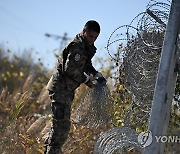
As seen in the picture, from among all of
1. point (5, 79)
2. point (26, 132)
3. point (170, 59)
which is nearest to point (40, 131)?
point (26, 132)

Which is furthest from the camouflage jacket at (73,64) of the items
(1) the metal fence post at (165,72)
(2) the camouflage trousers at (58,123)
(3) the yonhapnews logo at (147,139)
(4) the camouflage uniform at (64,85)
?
(1) the metal fence post at (165,72)

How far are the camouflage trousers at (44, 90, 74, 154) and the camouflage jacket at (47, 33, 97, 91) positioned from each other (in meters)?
0.11

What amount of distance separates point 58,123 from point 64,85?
431 millimetres

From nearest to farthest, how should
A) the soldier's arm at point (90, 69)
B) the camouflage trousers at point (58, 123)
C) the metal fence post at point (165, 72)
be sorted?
the metal fence post at point (165, 72) → the camouflage trousers at point (58, 123) → the soldier's arm at point (90, 69)

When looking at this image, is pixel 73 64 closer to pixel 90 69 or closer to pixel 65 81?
pixel 65 81

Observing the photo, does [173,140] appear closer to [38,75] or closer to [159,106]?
[159,106]

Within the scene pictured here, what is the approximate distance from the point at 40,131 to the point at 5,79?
8592mm

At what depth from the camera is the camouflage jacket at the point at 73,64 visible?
16.1 ft

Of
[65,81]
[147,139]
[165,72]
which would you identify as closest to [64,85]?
[65,81]

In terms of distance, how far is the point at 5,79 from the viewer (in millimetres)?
15086

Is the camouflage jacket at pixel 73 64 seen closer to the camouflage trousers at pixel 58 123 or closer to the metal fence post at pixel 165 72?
the camouflage trousers at pixel 58 123

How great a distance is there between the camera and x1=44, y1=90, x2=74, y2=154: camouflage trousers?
5012 mm

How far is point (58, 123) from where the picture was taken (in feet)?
16.5

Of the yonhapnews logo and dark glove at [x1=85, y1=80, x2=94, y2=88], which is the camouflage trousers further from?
the yonhapnews logo
